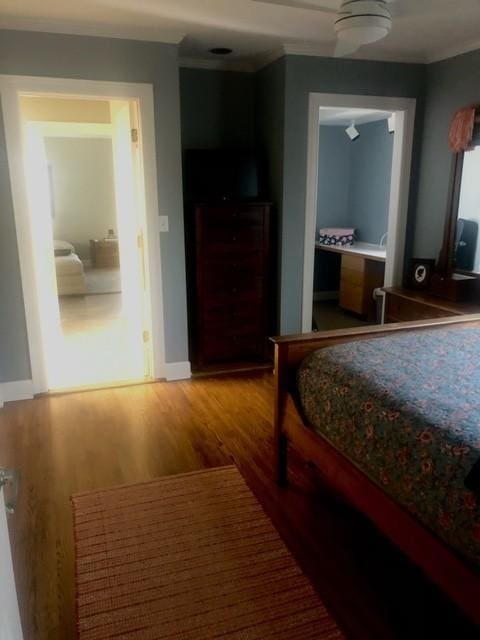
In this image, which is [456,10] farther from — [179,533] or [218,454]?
[179,533]

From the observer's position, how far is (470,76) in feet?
11.4

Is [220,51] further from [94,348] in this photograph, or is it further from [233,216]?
[94,348]

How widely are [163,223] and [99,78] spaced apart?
3.26 feet

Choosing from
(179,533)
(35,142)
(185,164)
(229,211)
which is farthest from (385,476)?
(35,142)

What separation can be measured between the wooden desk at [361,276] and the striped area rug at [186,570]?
11.0 feet

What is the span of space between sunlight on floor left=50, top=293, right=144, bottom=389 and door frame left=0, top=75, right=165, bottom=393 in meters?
0.33

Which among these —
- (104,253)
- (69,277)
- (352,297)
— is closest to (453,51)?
(352,297)

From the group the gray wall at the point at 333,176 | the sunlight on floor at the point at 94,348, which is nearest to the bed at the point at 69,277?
the sunlight on floor at the point at 94,348

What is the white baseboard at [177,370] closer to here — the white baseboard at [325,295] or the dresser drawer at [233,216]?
the dresser drawer at [233,216]

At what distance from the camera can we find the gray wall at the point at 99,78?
120 inches

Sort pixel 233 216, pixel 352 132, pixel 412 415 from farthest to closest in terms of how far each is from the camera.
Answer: pixel 352 132, pixel 233 216, pixel 412 415

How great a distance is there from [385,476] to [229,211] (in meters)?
2.51

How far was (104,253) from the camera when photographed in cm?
875

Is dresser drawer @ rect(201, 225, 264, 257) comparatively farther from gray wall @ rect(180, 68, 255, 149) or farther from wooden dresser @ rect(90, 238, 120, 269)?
wooden dresser @ rect(90, 238, 120, 269)
